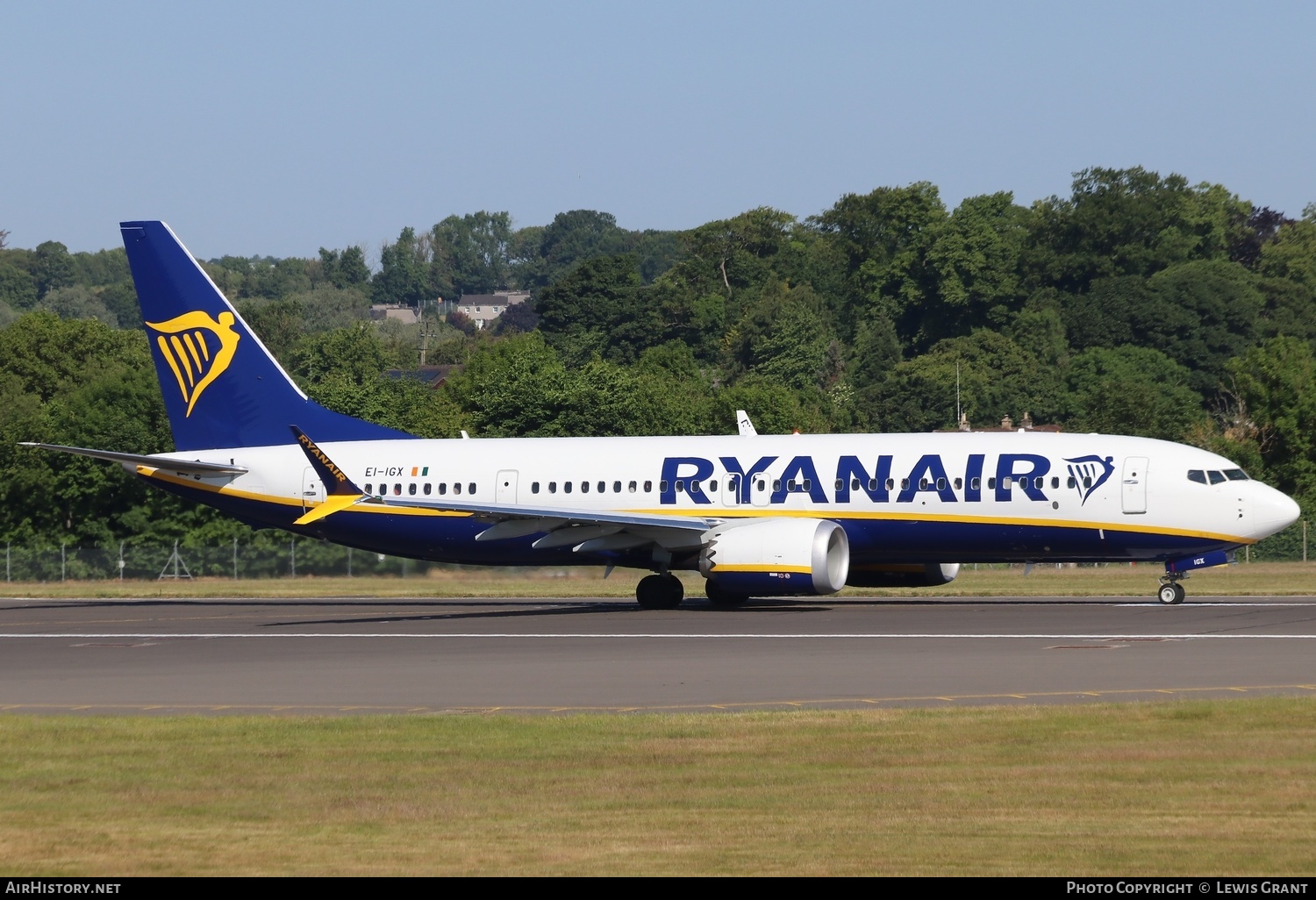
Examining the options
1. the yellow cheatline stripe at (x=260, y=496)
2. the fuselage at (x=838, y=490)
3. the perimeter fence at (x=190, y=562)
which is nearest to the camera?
the fuselage at (x=838, y=490)

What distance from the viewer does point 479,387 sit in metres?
92.6

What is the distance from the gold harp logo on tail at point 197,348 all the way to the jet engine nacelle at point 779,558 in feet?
46.3

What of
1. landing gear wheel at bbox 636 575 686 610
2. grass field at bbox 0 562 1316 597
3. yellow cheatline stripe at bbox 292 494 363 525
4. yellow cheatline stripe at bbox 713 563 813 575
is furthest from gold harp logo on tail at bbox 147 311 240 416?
yellow cheatline stripe at bbox 713 563 813 575

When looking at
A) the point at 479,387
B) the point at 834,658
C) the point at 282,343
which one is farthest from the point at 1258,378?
the point at 282,343

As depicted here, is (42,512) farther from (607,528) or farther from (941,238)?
(941,238)

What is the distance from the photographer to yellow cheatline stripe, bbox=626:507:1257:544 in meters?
36.5

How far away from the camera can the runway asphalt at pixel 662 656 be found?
2128 cm

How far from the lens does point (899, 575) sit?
39969 millimetres

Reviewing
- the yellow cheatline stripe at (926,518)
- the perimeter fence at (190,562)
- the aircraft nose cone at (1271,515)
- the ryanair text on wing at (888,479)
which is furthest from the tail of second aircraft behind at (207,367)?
the aircraft nose cone at (1271,515)

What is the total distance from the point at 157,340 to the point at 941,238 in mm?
121743

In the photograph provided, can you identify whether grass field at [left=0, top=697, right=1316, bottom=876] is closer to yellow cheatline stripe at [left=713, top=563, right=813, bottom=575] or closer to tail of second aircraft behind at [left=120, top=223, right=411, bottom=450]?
yellow cheatline stripe at [left=713, top=563, right=813, bottom=575]

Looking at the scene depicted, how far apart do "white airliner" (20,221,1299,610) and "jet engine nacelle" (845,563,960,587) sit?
46mm

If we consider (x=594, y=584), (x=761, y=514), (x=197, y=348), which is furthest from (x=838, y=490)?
(x=197, y=348)

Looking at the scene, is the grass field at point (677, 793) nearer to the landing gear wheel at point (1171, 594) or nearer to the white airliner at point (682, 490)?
the white airliner at point (682, 490)
